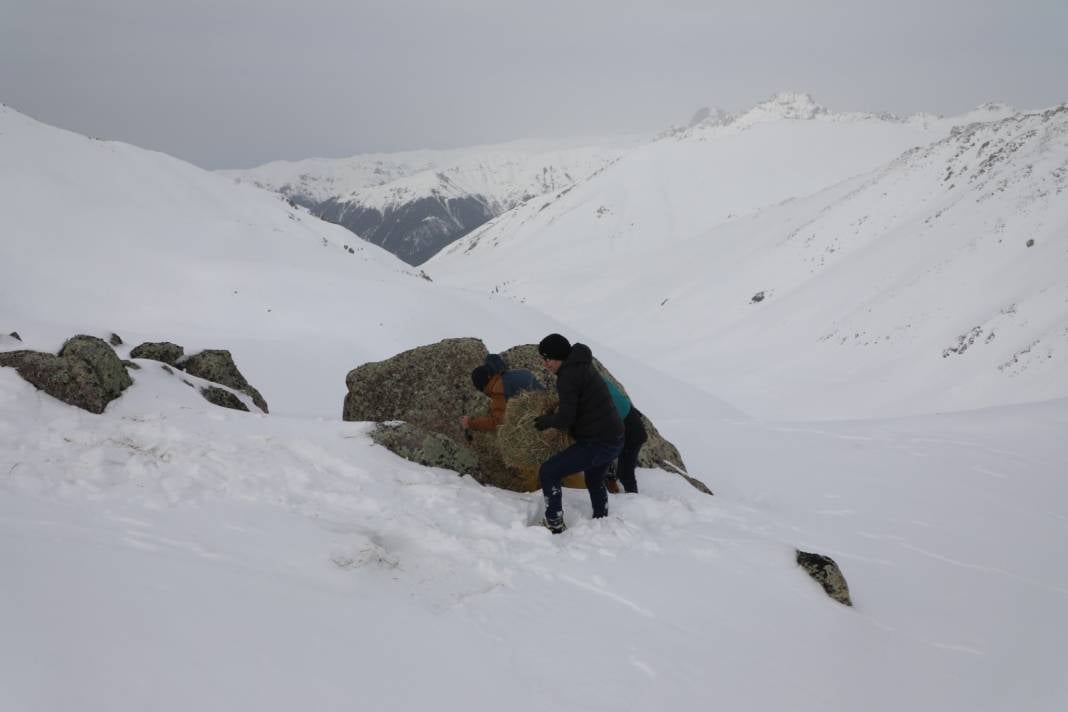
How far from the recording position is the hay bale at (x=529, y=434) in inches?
299

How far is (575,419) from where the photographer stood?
680 cm

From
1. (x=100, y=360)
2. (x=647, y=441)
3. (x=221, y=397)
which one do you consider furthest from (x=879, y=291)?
(x=100, y=360)

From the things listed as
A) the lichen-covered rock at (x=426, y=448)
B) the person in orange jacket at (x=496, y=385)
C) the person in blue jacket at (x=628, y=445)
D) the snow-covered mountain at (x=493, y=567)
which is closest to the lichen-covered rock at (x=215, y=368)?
the snow-covered mountain at (x=493, y=567)

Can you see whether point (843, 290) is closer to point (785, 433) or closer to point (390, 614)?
point (785, 433)

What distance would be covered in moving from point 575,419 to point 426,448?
2.38 metres

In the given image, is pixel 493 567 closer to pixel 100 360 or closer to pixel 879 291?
pixel 100 360

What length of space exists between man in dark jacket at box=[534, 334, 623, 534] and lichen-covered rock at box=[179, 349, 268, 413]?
6713 millimetres

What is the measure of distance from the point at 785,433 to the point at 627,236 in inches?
3889

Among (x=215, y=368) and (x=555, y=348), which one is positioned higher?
(x=555, y=348)

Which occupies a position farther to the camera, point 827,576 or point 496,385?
point 496,385

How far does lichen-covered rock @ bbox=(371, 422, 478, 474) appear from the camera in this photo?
8.05m

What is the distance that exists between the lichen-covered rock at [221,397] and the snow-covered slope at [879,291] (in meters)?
23.8

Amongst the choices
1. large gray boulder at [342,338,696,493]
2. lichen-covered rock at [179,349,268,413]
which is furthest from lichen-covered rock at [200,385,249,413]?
large gray boulder at [342,338,696,493]

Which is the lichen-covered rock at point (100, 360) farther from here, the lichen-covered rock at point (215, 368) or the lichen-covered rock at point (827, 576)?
the lichen-covered rock at point (827, 576)
